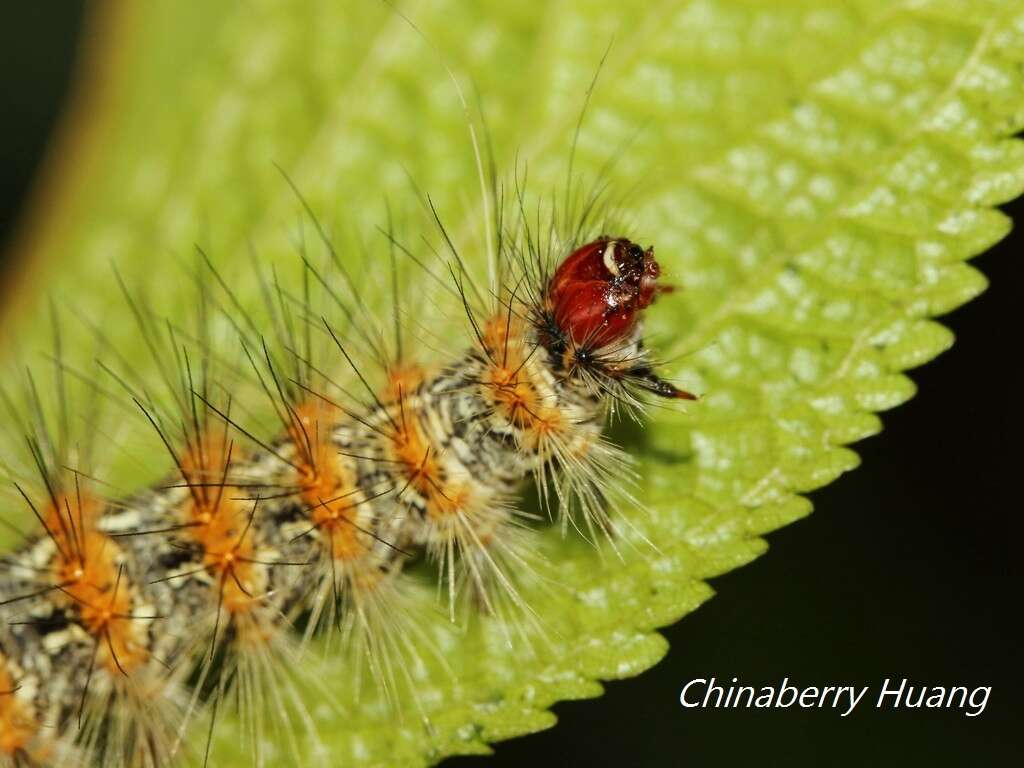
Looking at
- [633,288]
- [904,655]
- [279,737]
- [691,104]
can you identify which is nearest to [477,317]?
[633,288]

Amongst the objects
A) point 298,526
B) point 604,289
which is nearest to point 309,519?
point 298,526

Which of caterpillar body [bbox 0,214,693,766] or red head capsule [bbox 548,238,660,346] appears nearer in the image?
red head capsule [bbox 548,238,660,346]

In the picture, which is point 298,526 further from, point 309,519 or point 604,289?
point 604,289

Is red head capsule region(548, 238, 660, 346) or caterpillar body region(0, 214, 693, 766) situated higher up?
red head capsule region(548, 238, 660, 346)

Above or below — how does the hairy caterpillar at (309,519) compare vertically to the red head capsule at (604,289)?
below

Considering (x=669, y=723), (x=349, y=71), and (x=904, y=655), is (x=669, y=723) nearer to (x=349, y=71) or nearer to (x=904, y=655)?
(x=904, y=655)
